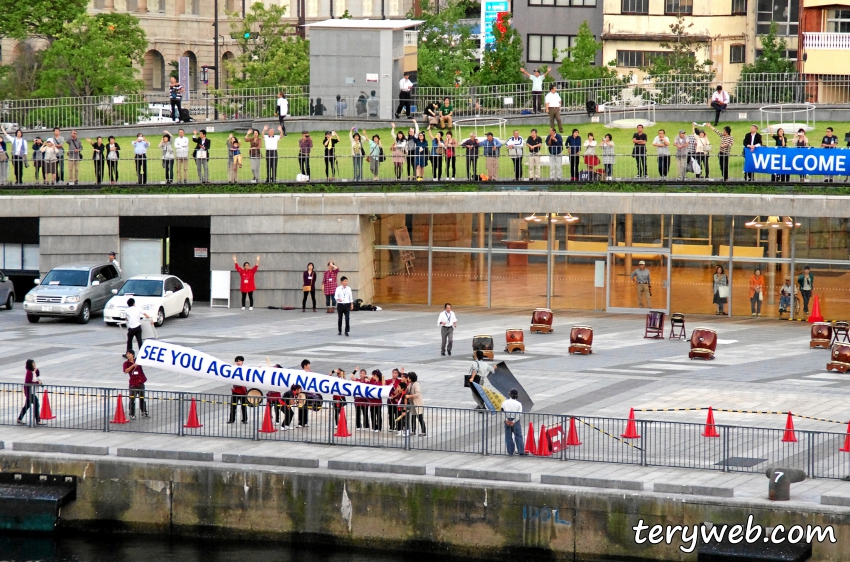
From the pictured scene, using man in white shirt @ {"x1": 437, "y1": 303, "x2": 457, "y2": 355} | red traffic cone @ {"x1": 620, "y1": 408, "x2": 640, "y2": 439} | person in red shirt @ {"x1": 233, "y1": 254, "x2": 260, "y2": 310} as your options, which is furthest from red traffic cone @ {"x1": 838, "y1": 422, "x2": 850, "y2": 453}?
person in red shirt @ {"x1": 233, "y1": 254, "x2": 260, "y2": 310}

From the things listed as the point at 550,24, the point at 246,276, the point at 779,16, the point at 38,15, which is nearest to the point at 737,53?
the point at 779,16

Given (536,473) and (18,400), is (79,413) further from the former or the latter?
(536,473)

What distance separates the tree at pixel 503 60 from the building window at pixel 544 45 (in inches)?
193

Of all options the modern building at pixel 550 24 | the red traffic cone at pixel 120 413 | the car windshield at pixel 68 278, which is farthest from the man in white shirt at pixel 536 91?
the red traffic cone at pixel 120 413

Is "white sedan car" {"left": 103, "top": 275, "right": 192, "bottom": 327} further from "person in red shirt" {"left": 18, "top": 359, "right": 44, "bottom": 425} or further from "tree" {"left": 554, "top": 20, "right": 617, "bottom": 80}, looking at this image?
"tree" {"left": 554, "top": 20, "right": 617, "bottom": 80}

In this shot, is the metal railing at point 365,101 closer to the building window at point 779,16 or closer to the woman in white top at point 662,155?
the woman in white top at point 662,155

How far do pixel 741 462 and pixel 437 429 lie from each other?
17.4ft

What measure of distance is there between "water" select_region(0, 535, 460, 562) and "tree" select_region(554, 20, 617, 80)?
43.9m

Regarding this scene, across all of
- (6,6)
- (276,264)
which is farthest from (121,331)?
(6,6)

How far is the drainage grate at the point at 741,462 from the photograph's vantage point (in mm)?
24448

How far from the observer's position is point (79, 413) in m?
28.2

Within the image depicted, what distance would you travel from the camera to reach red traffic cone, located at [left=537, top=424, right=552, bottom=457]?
2517cm

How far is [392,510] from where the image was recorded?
2425 cm

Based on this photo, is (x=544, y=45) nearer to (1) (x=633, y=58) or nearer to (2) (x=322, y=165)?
(1) (x=633, y=58)
